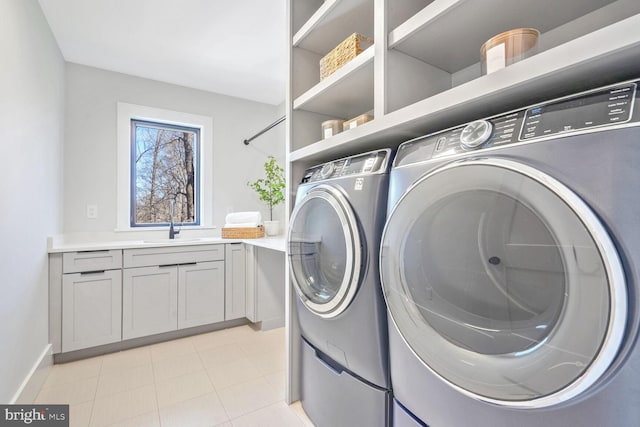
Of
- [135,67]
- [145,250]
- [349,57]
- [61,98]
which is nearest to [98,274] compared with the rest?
[145,250]


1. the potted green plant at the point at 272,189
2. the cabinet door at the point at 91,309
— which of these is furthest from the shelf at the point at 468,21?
the cabinet door at the point at 91,309

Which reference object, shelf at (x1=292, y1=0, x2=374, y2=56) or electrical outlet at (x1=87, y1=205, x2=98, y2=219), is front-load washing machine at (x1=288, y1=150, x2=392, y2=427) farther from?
electrical outlet at (x1=87, y1=205, x2=98, y2=219)

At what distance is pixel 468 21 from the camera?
36.9 inches

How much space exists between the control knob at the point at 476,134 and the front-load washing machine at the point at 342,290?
295 millimetres

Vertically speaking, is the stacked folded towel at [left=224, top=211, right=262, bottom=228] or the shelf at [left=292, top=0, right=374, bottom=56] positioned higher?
the shelf at [left=292, top=0, right=374, bottom=56]

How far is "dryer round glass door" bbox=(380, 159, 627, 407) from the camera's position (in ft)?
1.67

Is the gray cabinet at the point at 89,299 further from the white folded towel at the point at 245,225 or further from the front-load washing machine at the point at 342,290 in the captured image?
the front-load washing machine at the point at 342,290

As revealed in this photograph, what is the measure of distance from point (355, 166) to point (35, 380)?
7.02ft

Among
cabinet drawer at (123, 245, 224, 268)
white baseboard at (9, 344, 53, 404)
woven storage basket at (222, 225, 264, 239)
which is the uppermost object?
woven storage basket at (222, 225, 264, 239)

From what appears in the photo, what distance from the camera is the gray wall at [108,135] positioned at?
246cm

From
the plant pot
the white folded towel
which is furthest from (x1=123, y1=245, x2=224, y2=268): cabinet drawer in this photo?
the plant pot

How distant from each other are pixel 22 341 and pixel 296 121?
1.85m

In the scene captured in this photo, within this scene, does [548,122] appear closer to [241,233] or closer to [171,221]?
[241,233]

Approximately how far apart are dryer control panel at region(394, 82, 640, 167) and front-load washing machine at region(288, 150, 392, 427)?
268 mm
